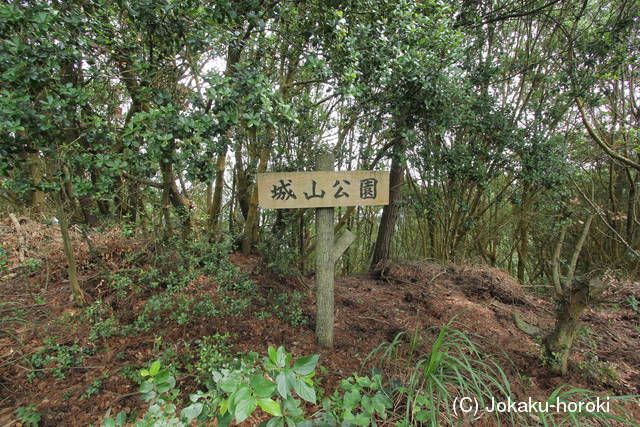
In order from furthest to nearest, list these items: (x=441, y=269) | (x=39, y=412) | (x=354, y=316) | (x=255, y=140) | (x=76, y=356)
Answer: (x=441, y=269), (x=255, y=140), (x=354, y=316), (x=76, y=356), (x=39, y=412)

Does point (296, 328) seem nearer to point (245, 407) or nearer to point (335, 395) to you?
point (335, 395)

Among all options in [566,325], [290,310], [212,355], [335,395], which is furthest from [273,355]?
[566,325]

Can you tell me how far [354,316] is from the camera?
9.39 feet

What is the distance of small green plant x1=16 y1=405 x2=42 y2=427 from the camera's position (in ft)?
4.99

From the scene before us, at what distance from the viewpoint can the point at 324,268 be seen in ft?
7.27

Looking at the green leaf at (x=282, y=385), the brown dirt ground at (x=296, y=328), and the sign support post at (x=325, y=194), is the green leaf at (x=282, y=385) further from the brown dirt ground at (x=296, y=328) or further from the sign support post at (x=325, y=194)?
Result: the sign support post at (x=325, y=194)

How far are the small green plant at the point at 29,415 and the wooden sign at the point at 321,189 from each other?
1.63 meters

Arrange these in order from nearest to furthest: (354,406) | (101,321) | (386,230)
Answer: (354,406) < (101,321) < (386,230)

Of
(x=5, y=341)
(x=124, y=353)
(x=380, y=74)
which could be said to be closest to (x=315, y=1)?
(x=380, y=74)

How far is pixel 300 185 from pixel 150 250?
186 centimetres

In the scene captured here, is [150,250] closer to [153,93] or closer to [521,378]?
[153,93]

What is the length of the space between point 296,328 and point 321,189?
4.10 ft

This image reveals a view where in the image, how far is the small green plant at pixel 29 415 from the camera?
152 centimetres

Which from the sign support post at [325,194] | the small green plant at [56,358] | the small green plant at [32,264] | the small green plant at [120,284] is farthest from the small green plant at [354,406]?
the small green plant at [32,264]
